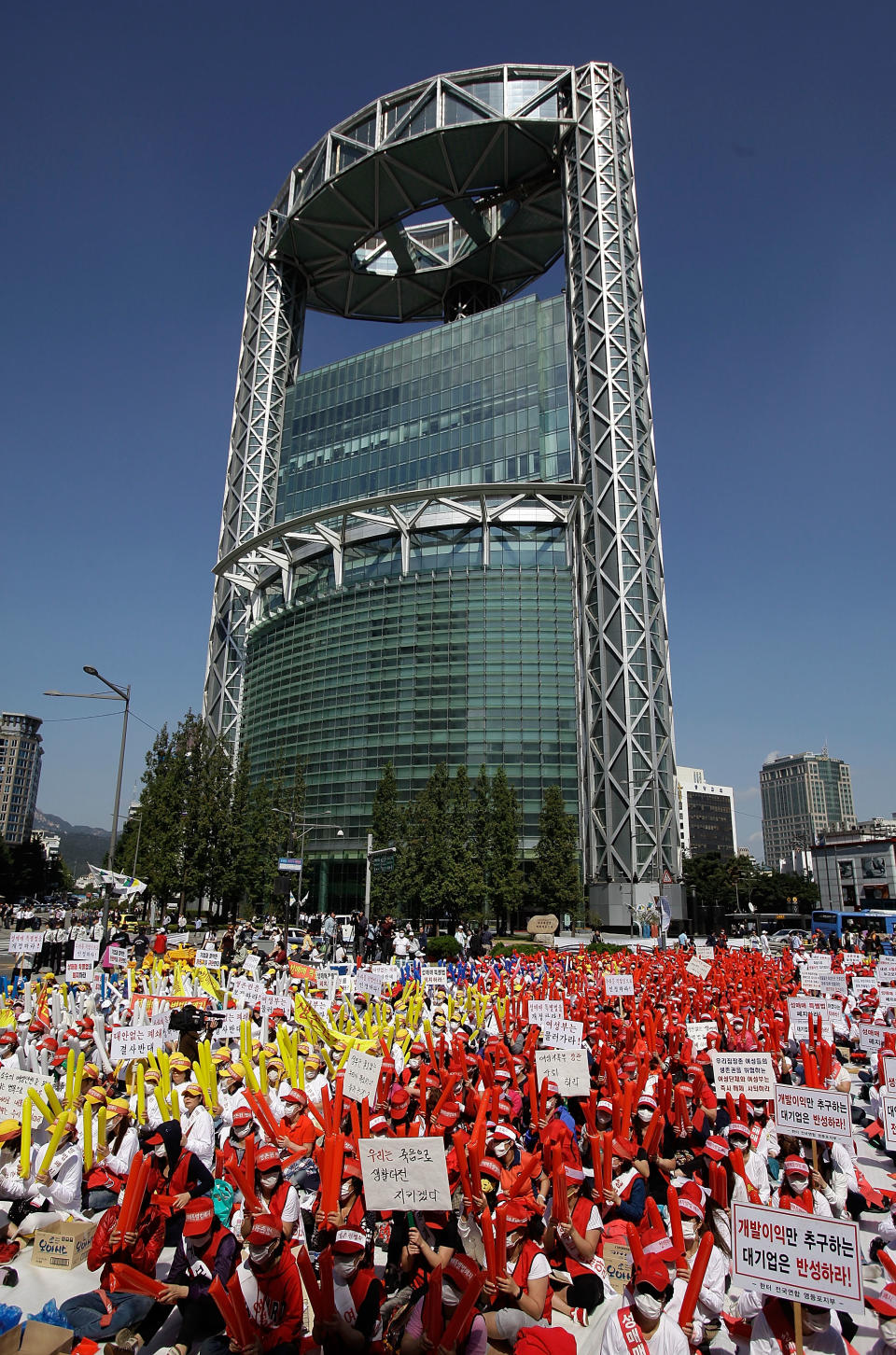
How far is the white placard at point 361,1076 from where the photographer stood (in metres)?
9.18

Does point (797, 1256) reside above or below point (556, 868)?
below

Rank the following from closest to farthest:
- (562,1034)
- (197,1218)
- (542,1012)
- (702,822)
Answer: (197,1218) → (562,1034) → (542,1012) → (702,822)

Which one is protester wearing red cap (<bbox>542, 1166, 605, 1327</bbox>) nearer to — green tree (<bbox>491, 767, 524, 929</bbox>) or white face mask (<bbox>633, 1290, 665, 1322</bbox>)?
white face mask (<bbox>633, 1290, 665, 1322</bbox>)

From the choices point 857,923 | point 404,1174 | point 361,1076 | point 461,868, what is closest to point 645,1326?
point 404,1174

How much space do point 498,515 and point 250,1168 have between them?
2583 inches

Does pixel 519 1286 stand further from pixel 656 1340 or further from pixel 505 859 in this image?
pixel 505 859

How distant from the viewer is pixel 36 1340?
5168 mm

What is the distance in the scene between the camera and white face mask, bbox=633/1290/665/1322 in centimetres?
532

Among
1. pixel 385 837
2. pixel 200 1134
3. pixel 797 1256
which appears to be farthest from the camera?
pixel 385 837

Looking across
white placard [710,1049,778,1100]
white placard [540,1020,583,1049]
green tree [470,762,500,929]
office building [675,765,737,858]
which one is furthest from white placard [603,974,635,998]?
office building [675,765,737,858]

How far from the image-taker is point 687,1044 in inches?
496

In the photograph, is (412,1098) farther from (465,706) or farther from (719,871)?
(719,871)

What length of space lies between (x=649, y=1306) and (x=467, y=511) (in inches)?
2660

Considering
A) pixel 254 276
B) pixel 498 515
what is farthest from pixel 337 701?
pixel 254 276
